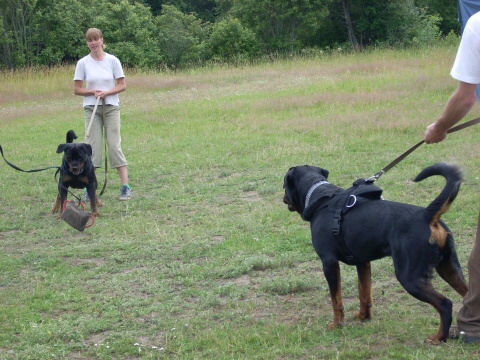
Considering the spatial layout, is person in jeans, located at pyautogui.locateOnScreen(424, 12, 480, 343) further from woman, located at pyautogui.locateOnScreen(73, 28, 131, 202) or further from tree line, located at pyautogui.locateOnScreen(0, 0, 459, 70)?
tree line, located at pyautogui.locateOnScreen(0, 0, 459, 70)

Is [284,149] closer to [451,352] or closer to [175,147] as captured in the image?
[175,147]

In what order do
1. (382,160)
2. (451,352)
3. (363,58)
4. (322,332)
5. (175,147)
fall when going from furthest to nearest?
(363,58), (175,147), (382,160), (322,332), (451,352)

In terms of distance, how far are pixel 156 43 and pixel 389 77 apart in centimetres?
1838

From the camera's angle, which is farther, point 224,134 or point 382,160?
point 224,134

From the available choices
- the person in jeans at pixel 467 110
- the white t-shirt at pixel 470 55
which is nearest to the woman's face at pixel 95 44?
the person in jeans at pixel 467 110

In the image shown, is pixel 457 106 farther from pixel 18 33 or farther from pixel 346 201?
pixel 18 33

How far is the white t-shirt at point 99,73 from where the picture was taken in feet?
28.5

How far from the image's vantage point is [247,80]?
826 inches

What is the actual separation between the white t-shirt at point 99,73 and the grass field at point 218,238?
138cm

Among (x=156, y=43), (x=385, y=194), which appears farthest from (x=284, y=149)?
(x=156, y=43)

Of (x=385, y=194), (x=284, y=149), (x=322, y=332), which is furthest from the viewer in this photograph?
(x=284, y=149)

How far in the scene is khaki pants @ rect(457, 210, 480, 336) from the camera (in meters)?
3.90

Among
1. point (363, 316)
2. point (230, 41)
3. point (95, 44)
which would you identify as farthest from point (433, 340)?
point (230, 41)

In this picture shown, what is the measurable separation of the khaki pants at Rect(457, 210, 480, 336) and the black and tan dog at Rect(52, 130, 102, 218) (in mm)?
5102
